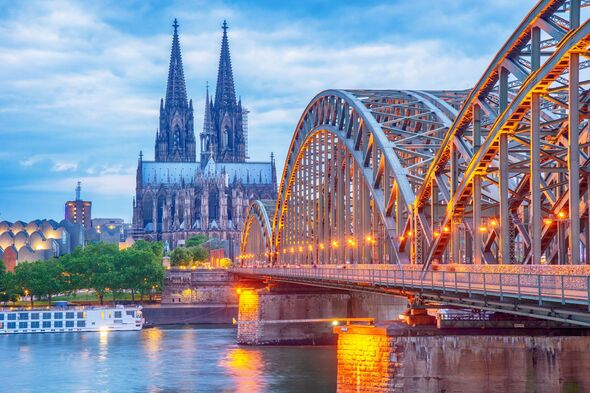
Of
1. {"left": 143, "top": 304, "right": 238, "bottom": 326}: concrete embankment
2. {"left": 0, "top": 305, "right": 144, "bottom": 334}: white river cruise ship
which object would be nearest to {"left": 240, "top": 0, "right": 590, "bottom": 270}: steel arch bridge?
{"left": 0, "top": 305, "right": 144, "bottom": 334}: white river cruise ship

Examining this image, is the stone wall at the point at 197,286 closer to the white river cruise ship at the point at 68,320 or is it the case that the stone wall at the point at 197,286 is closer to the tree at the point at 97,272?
the tree at the point at 97,272

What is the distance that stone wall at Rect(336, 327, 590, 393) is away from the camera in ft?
136

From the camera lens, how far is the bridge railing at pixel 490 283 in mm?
30625

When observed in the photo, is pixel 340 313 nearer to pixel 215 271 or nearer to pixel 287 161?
pixel 287 161

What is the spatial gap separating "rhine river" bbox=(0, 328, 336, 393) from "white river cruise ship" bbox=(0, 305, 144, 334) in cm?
1100

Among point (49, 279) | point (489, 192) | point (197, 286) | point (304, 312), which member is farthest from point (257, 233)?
point (489, 192)

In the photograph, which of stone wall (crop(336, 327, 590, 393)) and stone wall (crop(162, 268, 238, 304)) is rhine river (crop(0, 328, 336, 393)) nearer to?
stone wall (crop(336, 327, 590, 393))

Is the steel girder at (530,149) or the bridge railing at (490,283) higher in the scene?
the steel girder at (530,149)

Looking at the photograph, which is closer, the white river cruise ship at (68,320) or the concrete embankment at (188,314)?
the white river cruise ship at (68,320)

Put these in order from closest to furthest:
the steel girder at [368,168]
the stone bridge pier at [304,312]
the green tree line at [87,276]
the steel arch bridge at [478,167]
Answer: the steel arch bridge at [478,167], the steel girder at [368,168], the stone bridge pier at [304,312], the green tree line at [87,276]

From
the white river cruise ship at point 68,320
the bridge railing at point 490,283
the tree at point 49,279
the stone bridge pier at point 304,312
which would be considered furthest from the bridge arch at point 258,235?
the bridge railing at point 490,283

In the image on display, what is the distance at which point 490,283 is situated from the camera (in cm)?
3738

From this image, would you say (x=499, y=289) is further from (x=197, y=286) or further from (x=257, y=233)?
(x=257, y=233)

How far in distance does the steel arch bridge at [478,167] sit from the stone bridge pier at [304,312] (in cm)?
375
